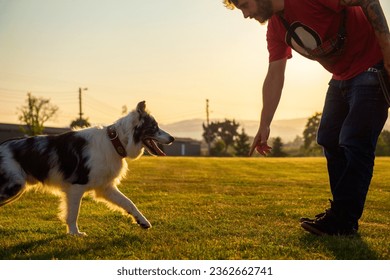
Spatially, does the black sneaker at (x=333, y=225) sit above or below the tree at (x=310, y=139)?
above

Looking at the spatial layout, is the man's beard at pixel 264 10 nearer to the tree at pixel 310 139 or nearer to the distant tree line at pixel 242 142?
the distant tree line at pixel 242 142

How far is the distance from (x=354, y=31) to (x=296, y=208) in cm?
400

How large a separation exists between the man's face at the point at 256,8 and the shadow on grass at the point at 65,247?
7.91 ft

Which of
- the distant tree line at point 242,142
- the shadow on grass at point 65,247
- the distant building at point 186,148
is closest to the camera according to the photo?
the shadow on grass at point 65,247

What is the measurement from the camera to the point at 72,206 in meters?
5.48

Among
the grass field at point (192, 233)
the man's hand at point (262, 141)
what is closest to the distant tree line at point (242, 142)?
the grass field at point (192, 233)

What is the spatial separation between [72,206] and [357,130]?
3.29 m

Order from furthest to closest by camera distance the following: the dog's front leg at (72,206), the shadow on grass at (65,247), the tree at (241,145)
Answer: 1. the tree at (241,145)
2. the dog's front leg at (72,206)
3. the shadow on grass at (65,247)

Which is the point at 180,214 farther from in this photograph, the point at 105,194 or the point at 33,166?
the point at 33,166

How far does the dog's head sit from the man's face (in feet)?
6.95

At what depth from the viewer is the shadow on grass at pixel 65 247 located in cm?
408

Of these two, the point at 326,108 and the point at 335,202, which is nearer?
the point at 335,202
